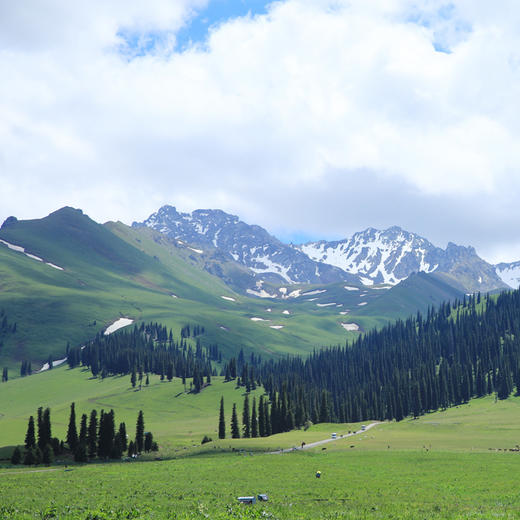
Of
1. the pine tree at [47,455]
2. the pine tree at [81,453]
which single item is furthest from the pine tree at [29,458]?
the pine tree at [81,453]

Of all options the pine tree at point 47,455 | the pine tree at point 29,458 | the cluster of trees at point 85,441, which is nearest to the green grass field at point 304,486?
the pine tree at point 29,458

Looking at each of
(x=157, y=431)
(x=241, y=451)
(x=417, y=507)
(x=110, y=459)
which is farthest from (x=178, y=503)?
(x=157, y=431)

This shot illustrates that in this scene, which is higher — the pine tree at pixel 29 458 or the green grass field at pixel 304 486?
the green grass field at pixel 304 486

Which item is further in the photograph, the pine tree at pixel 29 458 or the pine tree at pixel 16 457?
the pine tree at pixel 16 457

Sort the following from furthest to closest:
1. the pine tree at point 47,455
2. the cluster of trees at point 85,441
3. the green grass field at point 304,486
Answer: the cluster of trees at point 85,441 < the pine tree at point 47,455 < the green grass field at point 304,486

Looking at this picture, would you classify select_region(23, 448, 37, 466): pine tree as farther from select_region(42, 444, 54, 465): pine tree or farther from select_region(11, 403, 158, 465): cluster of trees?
select_region(11, 403, 158, 465): cluster of trees

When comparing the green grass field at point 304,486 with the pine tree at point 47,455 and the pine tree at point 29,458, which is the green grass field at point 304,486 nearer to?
the pine tree at point 29,458

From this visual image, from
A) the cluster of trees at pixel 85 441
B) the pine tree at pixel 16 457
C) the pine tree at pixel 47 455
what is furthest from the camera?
the cluster of trees at pixel 85 441

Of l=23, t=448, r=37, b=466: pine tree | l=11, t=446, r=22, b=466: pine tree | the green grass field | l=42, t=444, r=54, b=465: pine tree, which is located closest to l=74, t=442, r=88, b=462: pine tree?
l=42, t=444, r=54, b=465: pine tree

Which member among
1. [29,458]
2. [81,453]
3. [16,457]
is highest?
[16,457]

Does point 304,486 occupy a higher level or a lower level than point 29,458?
higher

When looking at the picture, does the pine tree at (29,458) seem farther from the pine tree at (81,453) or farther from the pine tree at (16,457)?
the pine tree at (81,453)

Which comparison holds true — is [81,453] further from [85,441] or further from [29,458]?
[29,458]

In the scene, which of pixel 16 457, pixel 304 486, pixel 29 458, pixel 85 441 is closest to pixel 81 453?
pixel 85 441
